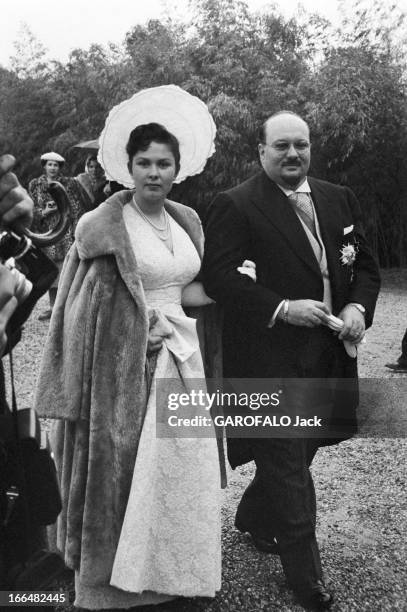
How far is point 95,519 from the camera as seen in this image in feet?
8.49

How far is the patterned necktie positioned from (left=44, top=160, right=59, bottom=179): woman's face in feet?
17.6

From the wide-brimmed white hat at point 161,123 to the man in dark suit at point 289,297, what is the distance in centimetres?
22

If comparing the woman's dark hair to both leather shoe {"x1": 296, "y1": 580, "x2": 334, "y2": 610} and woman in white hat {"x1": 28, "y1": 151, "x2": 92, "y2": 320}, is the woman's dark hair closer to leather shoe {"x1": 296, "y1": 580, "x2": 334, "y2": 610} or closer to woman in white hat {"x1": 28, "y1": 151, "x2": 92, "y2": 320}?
leather shoe {"x1": 296, "y1": 580, "x2": 334, "y2": 610}

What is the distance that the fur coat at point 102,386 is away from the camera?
2570 millimetres

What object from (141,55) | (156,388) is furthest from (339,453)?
(141,55)

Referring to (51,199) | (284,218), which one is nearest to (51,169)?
(51,199)

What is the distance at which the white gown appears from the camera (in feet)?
8.43

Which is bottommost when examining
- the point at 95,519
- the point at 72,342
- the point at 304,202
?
the point at 95,519

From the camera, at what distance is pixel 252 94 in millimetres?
15180

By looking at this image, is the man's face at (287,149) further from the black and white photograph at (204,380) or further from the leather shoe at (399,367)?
the leather shoe at (399,367)

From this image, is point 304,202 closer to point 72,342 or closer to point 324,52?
point 72,342

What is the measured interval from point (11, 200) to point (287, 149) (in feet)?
5.45

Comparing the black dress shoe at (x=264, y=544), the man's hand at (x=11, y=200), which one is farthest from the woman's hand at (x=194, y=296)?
the man's hand at (x=11, y=200)

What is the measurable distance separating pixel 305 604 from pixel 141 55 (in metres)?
14.3
